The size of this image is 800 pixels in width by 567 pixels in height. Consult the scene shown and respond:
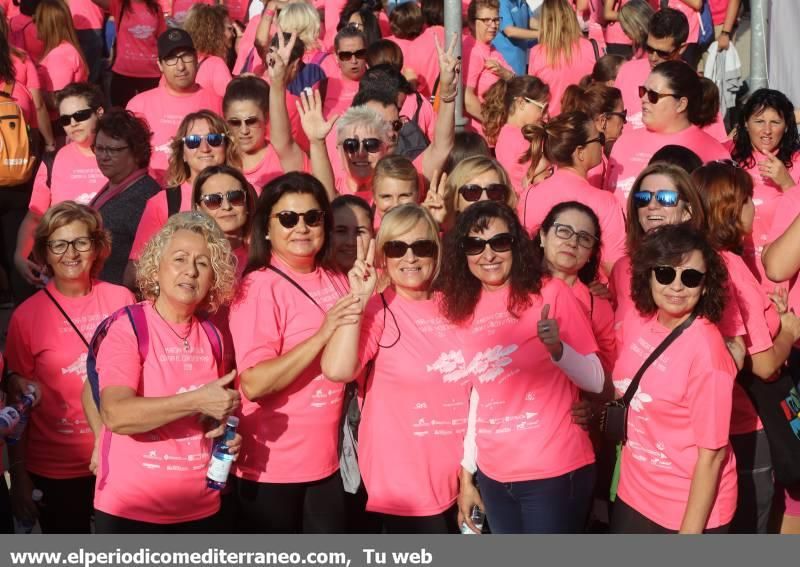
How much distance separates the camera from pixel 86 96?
22.6 ft

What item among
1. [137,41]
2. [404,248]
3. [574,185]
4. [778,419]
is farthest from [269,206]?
[137,41]

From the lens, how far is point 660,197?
5.04m

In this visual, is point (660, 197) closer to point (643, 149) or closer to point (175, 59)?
point (643, 149)

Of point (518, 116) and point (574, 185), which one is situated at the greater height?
point (518, 116)

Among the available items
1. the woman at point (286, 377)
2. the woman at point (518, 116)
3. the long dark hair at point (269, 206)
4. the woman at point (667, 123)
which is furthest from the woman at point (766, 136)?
the woman at point (286, 377)

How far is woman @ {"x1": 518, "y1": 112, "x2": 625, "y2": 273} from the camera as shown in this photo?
5738mm

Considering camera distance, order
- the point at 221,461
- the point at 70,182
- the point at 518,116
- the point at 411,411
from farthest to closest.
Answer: the point at 518,116
the point at 70,182
the point at 411,411
the point at 221,461

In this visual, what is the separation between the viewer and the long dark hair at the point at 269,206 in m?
4.72

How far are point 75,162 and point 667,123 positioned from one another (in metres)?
3.42

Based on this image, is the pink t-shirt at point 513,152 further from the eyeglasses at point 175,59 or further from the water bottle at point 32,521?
the water bottle at point 32,521

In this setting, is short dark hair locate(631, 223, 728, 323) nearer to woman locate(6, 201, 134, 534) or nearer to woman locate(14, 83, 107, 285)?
woman locate(6, 201, 134, 534)

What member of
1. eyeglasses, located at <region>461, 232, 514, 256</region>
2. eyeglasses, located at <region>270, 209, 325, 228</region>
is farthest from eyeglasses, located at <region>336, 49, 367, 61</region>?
eyeglasses, located at <region>461, 232, 514, 256</region>

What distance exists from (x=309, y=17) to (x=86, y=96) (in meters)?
1.79
